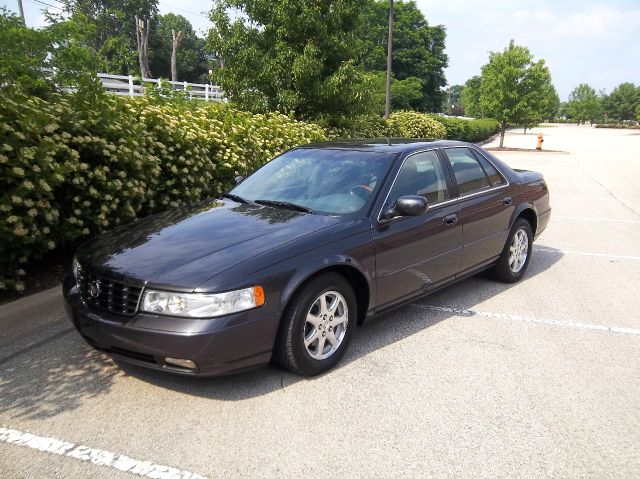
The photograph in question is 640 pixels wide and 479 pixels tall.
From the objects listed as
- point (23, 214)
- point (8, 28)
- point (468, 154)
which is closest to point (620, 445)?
point (468, 154)

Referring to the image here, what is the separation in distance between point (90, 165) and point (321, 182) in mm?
2288

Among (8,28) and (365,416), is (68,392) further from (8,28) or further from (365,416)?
(8,28)

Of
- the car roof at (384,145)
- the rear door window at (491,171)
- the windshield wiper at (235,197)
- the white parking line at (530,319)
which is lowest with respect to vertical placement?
the white parking line at (530,319)

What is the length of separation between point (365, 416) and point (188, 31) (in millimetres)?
106945

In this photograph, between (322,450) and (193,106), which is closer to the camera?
(322,450)

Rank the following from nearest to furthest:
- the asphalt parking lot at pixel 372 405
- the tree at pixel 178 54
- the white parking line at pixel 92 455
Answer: the white parking line at pixel 92 455, the asphalt parking lot at pixel 372 405, the tree at pixel 178 54

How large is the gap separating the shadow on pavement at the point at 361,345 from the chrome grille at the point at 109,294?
561 mm

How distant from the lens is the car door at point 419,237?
12.8 ft

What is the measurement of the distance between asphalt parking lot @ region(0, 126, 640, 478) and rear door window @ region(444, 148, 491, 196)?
42.6 inches

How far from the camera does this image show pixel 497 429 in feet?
9.75

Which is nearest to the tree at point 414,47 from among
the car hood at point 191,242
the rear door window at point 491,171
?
the rear door window at point 491,171

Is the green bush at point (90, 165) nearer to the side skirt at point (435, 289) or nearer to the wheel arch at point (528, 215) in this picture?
the side skirt at point (435, 289)

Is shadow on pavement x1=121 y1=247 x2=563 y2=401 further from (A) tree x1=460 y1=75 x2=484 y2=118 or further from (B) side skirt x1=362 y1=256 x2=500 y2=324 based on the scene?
(A) tree x1=460 y1=75 x2=484 y2=118

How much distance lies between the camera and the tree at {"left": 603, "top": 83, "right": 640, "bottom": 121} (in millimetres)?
103812
